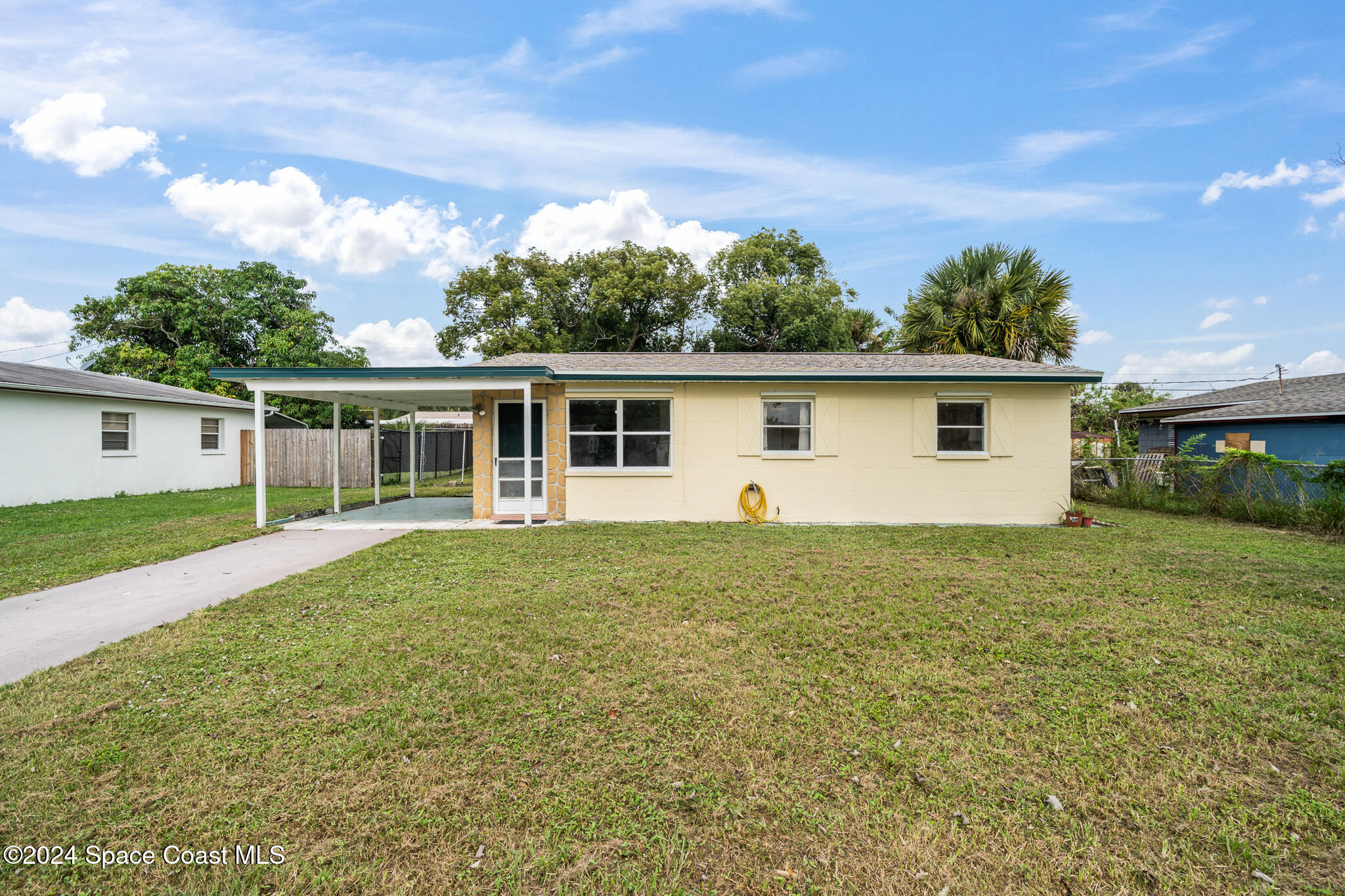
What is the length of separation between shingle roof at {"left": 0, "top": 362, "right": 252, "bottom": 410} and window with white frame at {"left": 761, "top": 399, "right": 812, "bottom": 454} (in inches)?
601

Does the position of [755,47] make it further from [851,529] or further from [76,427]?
[76,427]

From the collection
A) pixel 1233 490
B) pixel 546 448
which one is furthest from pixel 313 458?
pixel 1233 490

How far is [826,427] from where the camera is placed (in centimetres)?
1070

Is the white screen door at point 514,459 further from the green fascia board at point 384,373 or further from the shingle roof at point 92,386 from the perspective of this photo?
the shingle roof at point 92,386

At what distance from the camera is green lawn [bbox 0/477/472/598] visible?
6.93 metres

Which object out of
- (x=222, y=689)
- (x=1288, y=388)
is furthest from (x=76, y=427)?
(x=1288, y=388)

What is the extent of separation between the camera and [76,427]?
1379 centimetres

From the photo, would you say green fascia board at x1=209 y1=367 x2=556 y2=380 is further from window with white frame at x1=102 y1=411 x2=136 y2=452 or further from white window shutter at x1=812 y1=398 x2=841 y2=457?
window with white frame at x1=102 y1=411 x2=136 y2=452

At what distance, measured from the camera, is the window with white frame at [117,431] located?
14.5 m

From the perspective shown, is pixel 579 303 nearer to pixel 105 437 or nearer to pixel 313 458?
pixel 313 458

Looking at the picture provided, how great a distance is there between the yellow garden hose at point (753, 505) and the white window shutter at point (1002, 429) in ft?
13.5

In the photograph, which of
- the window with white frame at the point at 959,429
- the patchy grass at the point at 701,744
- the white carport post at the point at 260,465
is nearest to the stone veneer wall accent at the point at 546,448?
the white carport post at the point at 260,465

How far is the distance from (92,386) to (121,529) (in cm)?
797

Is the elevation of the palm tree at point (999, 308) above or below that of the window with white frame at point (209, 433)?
above
